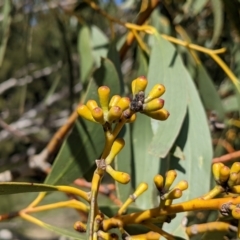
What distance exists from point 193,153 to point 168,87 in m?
0.17

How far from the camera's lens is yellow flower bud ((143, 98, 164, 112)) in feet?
2.22

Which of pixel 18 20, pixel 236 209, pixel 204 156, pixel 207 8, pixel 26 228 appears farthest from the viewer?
pixel 26 228

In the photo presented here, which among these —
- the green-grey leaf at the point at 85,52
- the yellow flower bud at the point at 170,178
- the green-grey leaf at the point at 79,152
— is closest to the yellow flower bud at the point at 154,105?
the yellow flower bud at the point at 170,178

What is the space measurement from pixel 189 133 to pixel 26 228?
15.7ft

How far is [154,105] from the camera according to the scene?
2.23ft

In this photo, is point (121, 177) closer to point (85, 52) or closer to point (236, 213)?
point (236, 213)

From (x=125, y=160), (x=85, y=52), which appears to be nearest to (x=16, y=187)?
(x=125, y=160)

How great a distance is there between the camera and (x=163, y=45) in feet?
4.29

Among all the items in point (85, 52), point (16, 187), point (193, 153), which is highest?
point (85, 52)

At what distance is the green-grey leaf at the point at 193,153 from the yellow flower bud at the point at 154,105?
0.40 meters

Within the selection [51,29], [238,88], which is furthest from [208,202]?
[51,29]

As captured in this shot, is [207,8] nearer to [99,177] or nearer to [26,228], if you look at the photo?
[99,177]

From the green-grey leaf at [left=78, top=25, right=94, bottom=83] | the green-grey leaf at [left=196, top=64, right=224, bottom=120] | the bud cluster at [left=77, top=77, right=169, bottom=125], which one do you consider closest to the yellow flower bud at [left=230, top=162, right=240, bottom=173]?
the bud cluster at [left=77, top=77, right=169, bottom=125]

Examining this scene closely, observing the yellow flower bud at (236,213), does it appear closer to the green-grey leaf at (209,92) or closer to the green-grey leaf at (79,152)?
the green-grey leaf at (79,152)
